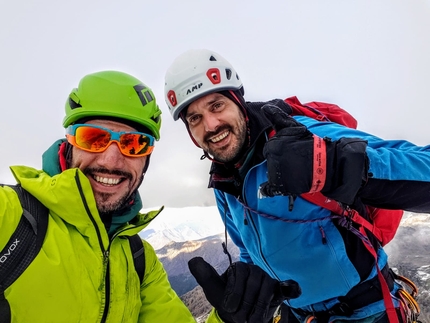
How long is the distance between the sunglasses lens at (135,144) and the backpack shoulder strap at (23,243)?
4.07ft

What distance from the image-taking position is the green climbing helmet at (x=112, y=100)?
3.56 meters

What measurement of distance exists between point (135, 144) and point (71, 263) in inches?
64.1

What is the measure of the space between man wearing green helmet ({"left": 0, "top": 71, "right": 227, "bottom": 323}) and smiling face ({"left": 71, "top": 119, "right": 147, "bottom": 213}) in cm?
1

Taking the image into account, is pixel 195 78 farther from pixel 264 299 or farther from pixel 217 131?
pixel 264 299

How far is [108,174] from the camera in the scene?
11.1 feet

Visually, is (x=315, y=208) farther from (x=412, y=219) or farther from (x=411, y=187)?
(x=412, y=219)

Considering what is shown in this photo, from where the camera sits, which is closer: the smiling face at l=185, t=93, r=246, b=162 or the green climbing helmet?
the green climbing helmet

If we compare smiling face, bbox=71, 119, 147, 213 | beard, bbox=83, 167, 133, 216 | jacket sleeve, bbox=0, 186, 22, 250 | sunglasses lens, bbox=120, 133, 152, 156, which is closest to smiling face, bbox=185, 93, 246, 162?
sunglasses lens, bbox=120, 133, 152, 156

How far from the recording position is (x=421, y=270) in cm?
4116

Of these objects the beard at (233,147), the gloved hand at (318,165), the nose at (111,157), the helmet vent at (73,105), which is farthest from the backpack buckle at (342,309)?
the helmet vent at (73,105)

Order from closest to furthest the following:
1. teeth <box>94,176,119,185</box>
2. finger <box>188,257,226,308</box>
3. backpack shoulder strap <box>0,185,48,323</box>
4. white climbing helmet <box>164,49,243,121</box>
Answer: backpack shoulder strap <box>0,185,48,323</box>, finger <box>188,257,226,308</box>, teeth <box>94,176,119,185</box>, white climbing helmet <box>164,49,243,121</box>

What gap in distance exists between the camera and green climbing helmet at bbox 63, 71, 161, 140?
356 centimetres

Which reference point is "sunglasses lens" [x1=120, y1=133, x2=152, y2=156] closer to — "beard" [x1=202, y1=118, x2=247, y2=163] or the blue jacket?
"beard" [x1=202, y1=118, x2=247, y2=163]

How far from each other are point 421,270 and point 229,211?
165 ft
